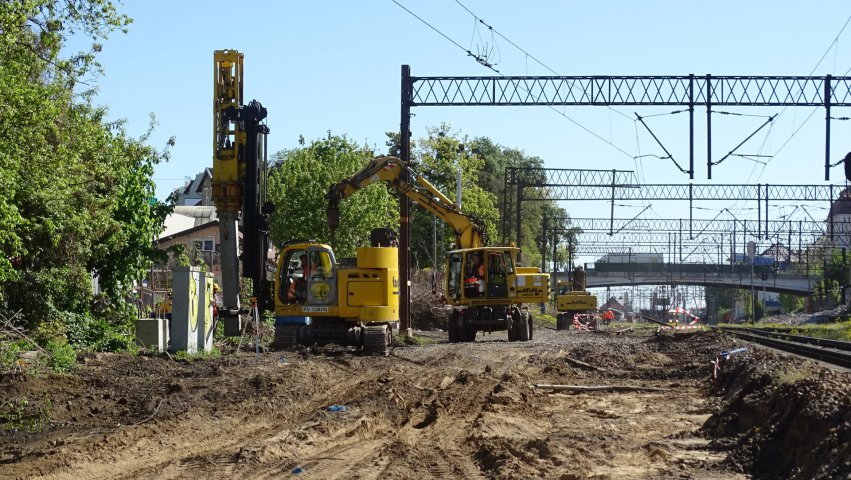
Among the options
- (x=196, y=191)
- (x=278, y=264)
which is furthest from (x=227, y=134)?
(x=196, y=191)

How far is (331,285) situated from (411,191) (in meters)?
8.54

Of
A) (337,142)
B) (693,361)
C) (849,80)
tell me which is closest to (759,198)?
(337,142)

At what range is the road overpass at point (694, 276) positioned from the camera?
115 meters

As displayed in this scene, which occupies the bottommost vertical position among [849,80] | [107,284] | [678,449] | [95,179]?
[678,449]

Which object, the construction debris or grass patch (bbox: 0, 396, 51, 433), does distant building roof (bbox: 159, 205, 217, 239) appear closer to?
the construction debris

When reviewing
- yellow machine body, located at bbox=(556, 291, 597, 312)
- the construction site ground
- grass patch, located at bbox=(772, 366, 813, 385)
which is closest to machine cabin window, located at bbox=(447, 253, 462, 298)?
the construction site ground

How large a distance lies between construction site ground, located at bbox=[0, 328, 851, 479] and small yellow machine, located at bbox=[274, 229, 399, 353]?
3.59 metres

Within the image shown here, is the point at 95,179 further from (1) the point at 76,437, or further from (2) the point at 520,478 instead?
(2) the point at 520,478

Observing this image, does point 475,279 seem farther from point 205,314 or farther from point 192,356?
point 192,356

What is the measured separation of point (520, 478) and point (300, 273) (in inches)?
672

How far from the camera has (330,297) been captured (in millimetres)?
26328

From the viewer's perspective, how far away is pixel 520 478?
10.1 meters

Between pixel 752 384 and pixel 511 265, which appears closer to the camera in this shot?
pixel 752 384

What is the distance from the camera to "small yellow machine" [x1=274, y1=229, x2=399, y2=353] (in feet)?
85.8
